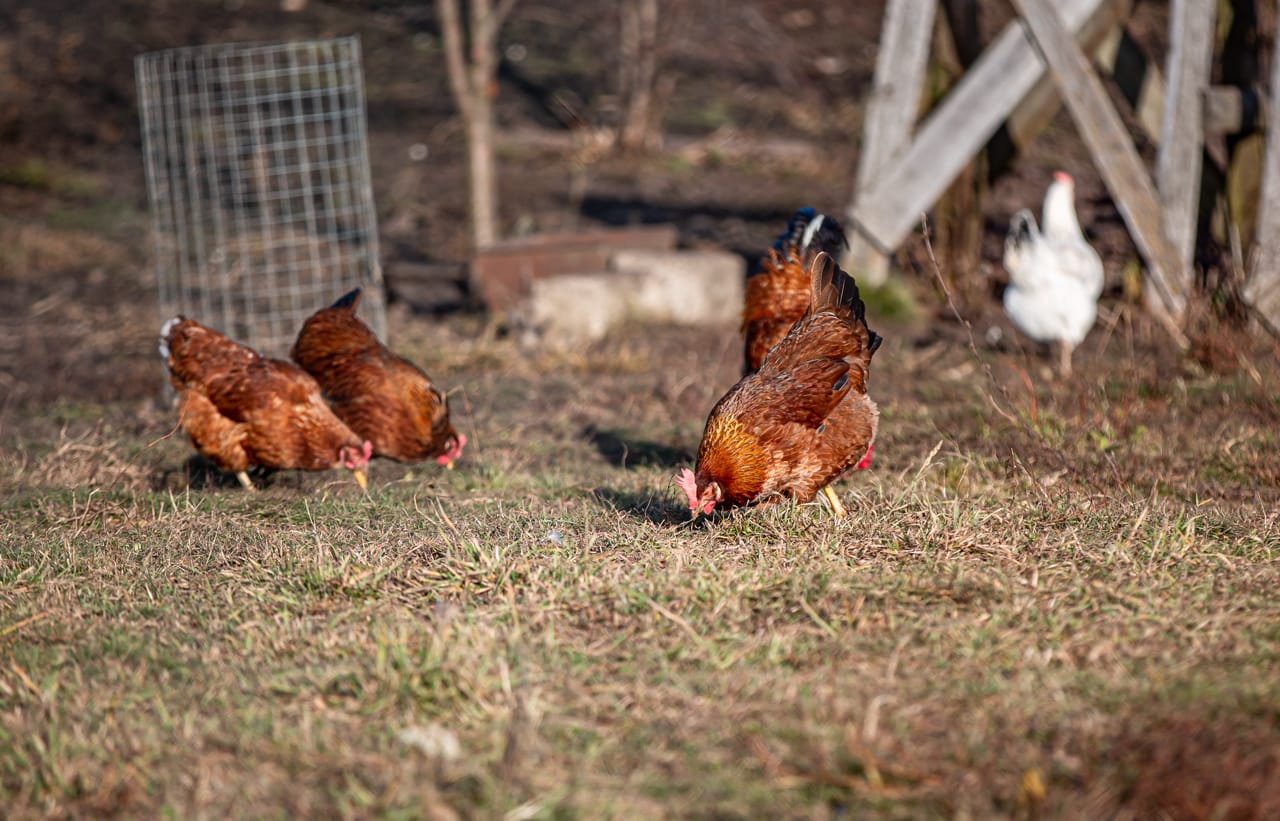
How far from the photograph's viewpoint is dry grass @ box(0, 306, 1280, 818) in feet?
8.58

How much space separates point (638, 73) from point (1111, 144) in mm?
6592

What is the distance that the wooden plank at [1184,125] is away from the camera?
23.3 ft

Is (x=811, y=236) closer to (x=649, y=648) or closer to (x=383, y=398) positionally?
(x=383, y=398)

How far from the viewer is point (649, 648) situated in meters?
3.16

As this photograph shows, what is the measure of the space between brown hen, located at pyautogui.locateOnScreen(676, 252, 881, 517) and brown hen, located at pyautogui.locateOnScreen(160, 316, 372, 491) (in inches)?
67.2

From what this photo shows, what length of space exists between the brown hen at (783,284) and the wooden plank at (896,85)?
8.23 feet

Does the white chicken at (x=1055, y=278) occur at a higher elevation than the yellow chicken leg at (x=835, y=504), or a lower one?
higher

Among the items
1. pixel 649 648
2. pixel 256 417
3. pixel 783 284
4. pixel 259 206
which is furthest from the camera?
pixel 259 206

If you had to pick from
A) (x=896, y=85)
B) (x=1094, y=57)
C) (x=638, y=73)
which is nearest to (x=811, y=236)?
(x=896, y=85)

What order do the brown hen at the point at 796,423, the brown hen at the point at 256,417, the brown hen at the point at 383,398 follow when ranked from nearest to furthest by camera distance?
the brown hen at the point at 796,423 < the brown hen at the point at 256,417 < the brown hen at the point at 383,398

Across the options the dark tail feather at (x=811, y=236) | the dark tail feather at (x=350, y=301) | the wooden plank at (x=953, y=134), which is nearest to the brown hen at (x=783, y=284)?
the dark tail feather at (x=811, y=236)

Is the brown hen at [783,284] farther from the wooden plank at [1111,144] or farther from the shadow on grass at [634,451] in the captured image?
the wooden plank at [1111,144]

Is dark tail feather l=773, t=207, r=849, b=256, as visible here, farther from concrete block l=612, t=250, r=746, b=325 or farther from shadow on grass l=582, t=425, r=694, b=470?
concrete block l=612, t=250, r=746, b=325

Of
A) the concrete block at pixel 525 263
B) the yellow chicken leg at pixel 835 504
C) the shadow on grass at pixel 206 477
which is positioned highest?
the concrete block at pixel 525 263
